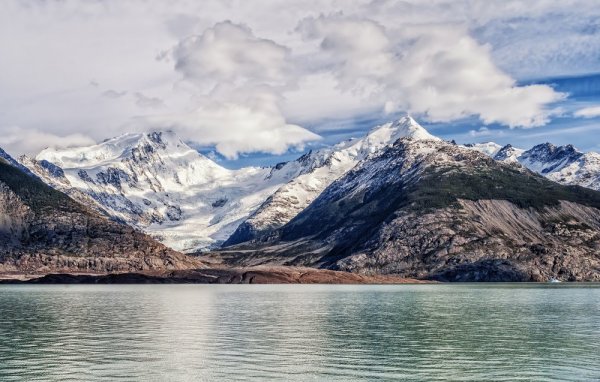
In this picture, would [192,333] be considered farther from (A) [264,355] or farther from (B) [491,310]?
(B) [491,310]

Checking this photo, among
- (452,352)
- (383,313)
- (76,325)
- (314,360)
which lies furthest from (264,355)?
(383,313)

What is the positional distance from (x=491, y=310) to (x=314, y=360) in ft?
267

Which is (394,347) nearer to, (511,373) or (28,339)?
(511,373)

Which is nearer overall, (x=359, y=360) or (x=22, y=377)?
(x=22, y=377)

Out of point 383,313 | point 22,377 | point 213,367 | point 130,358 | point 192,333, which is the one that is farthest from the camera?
point 383,313

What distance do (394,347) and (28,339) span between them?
153ft

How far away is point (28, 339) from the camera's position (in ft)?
303

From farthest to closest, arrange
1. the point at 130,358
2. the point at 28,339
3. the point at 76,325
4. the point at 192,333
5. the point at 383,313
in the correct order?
the point at 383,313 → the point at 76,325 → the point at 192,333 → the point at 28,339 → the point at 130,358

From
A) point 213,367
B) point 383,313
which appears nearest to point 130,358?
point 213,367

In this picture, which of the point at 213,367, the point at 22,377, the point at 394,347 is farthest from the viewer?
the point at 394,347

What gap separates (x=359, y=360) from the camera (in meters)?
74.3

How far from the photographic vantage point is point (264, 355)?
77875mm

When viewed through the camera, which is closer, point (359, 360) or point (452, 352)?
point (359, 360)

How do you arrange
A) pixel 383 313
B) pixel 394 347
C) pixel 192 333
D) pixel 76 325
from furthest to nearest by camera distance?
1. pixel 383 313
2. pixel 76 325
3. pixel 192 333
4. pixel 394 347
